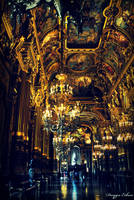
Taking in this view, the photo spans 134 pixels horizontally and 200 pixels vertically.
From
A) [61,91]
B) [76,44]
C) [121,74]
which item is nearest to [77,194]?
[61,91]

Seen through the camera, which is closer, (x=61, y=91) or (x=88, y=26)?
(x=61, y=91)

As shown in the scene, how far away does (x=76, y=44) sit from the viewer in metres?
13.8

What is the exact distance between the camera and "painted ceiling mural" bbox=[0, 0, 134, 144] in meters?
6.54

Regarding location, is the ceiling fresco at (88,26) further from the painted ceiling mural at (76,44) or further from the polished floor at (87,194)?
the polished floor at (87,194)

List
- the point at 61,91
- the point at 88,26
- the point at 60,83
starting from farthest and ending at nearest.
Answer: the point at 88,26 → the point at 60,83 → the point at 61,91

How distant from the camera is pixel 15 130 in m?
6.71

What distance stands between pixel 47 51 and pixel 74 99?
8151mm

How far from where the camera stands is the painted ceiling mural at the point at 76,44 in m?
6.54

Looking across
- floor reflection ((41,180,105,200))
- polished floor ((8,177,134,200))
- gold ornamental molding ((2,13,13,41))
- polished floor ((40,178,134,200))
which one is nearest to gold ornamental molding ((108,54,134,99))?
polished floor ((8,177,134,200))

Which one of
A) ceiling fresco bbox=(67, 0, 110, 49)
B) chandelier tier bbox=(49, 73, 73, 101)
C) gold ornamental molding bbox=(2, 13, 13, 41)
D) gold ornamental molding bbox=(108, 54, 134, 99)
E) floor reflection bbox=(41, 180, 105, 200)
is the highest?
ceiling fresco bbox=(67, 0, 110, 49)

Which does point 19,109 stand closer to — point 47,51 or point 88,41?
point 47,51

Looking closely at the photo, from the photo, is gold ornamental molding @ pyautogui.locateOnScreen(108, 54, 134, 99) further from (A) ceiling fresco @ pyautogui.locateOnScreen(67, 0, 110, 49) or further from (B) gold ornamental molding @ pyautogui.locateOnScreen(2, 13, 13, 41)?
(B) gold ornamental molding @ pyautogui.locateOnScreen(2, 13, 13, 41)

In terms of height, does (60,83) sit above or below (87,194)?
above

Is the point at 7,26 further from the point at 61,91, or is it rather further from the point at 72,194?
the point at 72,194
